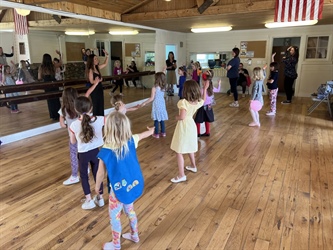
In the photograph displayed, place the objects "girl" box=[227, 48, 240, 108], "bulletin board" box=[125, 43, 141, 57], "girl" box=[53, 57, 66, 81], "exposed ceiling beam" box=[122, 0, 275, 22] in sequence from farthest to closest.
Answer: "bulletin board" box=[125, 43, 141, 57] → "girl" box=[227, 48, 240, 108] → "exposed ceiling beam" box=[122, 0, 275, 22] → "girl" box=[53, 57, 66, 81]

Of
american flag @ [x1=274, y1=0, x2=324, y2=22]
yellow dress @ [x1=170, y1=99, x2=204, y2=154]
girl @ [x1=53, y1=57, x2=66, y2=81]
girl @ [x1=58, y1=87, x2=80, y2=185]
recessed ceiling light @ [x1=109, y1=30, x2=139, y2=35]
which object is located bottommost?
yellow dress @ [x1=170, y1=99, x2=204, y2=154]

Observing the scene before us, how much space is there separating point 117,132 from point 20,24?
13.2 ft

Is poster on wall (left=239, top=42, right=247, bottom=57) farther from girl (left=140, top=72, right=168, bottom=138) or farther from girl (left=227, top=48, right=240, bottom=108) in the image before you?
girl (left=140, top=72, right=168, bottom=138)

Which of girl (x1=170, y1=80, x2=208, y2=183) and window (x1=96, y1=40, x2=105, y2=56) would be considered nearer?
girl (x1=170, y1=80, x2=208, y2=183)

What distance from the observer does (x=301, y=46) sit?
890cm

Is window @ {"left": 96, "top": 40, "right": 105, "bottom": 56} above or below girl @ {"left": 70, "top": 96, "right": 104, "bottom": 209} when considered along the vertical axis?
above

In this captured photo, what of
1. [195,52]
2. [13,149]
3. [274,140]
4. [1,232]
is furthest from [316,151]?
[195,52]

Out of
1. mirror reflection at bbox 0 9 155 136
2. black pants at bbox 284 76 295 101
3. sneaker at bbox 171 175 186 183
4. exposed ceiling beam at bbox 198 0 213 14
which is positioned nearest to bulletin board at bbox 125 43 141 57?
mirror reflection at bbox 0 9 155 136

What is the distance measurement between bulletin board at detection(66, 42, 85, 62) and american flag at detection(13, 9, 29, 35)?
37.2 inches

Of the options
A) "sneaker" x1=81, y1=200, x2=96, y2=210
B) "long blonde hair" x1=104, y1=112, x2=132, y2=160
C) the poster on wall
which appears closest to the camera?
"long blonde hair" x1=104, y1=112, x2=132, y2=160

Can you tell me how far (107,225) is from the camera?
234 cm

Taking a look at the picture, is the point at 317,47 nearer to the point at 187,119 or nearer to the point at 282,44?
the point at 282,44

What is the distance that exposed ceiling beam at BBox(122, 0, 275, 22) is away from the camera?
537 centimetres

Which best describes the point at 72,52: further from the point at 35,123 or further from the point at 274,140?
the point at 274,140
